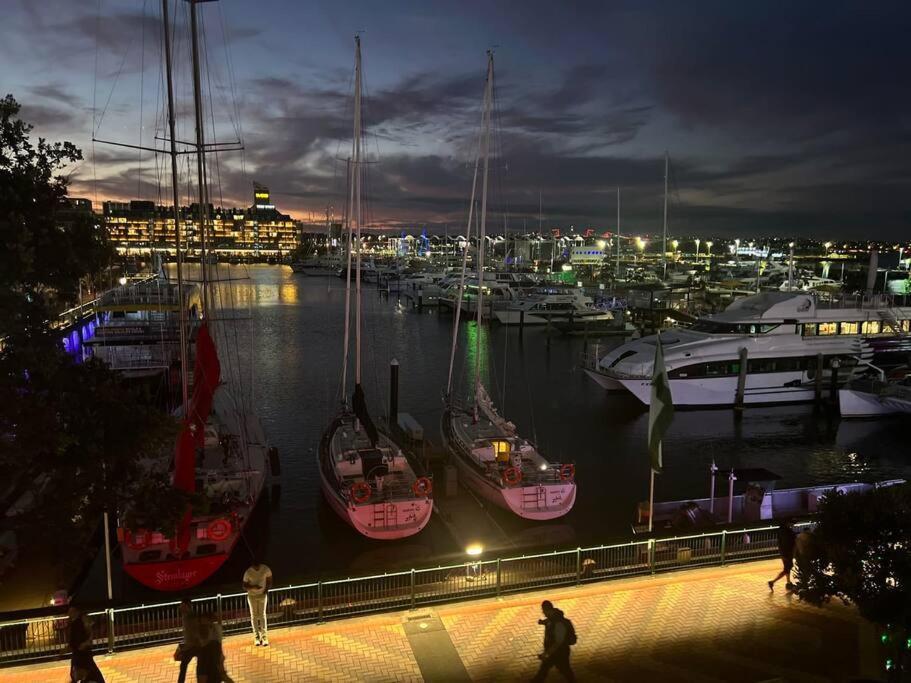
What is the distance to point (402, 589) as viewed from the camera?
10.8 m

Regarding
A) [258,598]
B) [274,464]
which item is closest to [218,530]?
[258,598]

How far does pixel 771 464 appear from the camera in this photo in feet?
90.1

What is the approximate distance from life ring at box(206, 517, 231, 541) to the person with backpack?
9879 millimetres

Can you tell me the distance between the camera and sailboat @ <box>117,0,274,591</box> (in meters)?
15.1

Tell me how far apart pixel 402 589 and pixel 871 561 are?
265 inches

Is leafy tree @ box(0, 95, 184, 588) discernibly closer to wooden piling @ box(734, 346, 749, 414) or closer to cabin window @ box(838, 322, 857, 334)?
wooden piling @ box(734, 346, 749, 414)

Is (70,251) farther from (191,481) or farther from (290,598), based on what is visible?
(191,481)

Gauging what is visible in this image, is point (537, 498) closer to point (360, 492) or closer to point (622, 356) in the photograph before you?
point (360, 492)

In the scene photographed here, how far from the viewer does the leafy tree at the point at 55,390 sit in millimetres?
7492

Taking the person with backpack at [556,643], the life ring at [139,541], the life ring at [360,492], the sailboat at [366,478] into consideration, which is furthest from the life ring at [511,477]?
the person with backpack at [556,643]

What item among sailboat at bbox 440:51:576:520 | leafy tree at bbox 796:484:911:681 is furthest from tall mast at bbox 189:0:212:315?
leafy tree at bbox 796:484:911:681

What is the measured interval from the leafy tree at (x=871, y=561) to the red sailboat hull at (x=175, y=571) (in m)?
12.8

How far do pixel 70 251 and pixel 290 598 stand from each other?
19.8 feet

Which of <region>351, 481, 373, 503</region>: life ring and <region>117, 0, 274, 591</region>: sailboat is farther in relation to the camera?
<region>351, 481, 373, 503</region>: life ring
